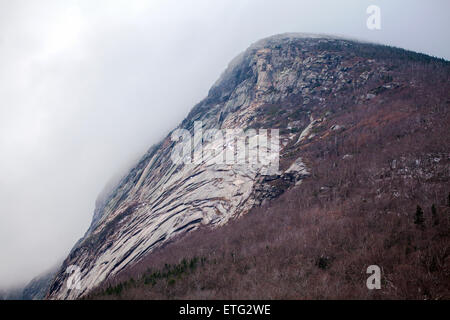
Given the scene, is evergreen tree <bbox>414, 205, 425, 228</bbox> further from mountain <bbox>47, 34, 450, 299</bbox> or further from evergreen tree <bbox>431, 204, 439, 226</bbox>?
mountain <bbox>47, 34, 450, 299</bbox>

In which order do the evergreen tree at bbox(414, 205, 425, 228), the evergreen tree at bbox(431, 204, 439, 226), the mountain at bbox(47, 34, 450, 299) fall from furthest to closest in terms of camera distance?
1. the mountain at bbox(47, 34, 450, 299)
2. the evergreen tree at bbox(414, 205, 425, 228)
3. the evergreen tree at bbox(431, 204, 439, 226)

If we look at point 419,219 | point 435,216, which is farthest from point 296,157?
point 435,216

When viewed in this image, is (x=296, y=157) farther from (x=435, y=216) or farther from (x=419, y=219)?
(x=435, y=216)

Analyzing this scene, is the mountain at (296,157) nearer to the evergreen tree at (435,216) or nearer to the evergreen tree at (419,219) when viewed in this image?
the evergreen tree at (435,216)

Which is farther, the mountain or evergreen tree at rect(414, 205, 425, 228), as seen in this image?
the mountain

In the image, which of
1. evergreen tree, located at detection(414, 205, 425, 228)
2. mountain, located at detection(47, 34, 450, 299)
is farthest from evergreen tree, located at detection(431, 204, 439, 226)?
→ mountain, located at detection(47, 34, 450, 299)

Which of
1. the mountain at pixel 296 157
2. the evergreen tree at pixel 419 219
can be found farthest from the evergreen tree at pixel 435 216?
the mountain at pixel 296 157

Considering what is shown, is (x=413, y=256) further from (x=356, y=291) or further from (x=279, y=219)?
(x=279, y=219)

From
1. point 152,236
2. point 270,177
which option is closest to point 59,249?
point 152,236
